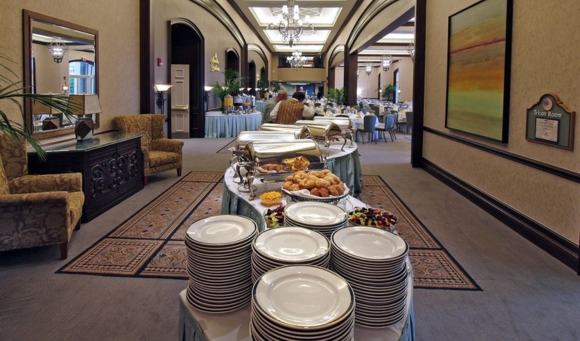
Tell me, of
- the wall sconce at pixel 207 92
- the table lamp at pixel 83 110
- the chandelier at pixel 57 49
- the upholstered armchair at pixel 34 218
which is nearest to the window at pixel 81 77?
the chandelier at pixel 57 49

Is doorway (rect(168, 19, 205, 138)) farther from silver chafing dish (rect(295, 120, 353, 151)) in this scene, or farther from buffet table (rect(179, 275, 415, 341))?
buffet table (rect(179, 275, 415, 341))

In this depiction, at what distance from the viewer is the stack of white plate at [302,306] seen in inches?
32.9

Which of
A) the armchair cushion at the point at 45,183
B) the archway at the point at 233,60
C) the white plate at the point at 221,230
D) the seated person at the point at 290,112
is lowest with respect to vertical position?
the armchair cushion at the point at 45,183

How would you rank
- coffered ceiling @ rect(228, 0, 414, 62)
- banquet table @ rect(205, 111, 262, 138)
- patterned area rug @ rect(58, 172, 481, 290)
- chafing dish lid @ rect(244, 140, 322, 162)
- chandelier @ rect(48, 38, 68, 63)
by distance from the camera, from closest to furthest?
chafing dish lid @ rect(244, 140, 322, 162) < patterned area rug @ rect(58, 172, 481, 290) < chandelier @ rect(48, 38, 68, 63) < banquet table @ rect(205, 111, 262, 138) < coffered ceiling @ rect(228, 0, 414, 62)

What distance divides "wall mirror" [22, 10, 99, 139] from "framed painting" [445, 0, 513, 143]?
4401mm

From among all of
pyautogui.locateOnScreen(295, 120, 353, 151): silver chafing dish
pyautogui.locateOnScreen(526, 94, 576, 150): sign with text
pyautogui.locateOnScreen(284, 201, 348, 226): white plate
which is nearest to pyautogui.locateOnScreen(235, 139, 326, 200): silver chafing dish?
pyautogui.locateOnScreen(284, 201, 348, 226): white plate

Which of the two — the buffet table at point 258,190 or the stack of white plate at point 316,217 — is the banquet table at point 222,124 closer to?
the buffet table at point 258,190

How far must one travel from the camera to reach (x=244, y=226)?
4.30 ft

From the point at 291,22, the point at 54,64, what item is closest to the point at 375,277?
the point at 54,64

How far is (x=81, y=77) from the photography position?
4.68 metres

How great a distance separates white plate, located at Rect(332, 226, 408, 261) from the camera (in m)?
Result: 1.12

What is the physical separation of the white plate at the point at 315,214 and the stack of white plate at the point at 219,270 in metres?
0.25

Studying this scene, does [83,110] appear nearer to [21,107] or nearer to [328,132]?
[21,107]

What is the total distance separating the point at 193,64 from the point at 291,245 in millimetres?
10017
